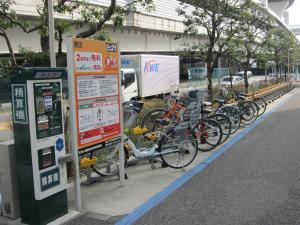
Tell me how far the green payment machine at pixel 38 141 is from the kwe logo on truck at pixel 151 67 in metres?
17.4

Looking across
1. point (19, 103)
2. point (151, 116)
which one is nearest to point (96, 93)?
point (19, 103)

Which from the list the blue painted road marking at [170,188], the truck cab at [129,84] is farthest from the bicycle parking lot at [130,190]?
the truck cab at [129,84]

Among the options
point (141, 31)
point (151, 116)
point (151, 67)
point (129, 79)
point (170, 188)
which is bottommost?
point (170, 188)

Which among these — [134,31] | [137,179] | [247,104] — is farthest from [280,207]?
[134,31]

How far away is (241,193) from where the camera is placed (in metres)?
5.34

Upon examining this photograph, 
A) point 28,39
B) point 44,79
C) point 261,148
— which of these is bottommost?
point 261,148

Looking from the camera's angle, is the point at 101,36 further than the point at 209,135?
No

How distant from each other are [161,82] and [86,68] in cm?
1964

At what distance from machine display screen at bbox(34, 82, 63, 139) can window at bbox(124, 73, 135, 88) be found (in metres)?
14.9

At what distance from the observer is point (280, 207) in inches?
188

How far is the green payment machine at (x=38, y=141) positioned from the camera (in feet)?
13.5

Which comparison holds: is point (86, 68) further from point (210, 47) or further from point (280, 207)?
point (210, 47)

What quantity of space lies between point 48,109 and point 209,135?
462cm

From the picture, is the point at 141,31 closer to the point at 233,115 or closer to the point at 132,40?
the point at 132,40
